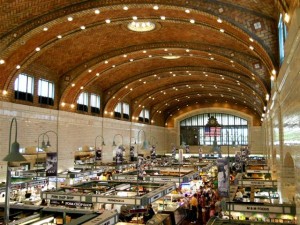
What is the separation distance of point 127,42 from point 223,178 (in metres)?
11.4

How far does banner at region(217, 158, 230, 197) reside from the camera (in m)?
12.0

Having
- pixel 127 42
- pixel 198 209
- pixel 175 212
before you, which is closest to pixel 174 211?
pixel 175 212

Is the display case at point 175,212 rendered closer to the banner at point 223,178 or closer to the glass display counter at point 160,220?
the glass display counter at point 160,220

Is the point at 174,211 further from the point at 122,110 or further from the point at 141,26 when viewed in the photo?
the point at 122,110

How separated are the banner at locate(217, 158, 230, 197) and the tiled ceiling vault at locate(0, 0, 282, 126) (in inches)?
172

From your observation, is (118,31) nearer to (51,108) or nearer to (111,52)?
(111,52)

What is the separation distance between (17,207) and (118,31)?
1135cm

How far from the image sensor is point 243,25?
45.2 feet

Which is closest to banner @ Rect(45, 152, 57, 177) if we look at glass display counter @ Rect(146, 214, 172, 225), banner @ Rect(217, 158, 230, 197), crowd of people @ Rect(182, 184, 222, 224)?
glass display counter @ Rect(146, 214, 172, 225)

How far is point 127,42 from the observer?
20.6 m

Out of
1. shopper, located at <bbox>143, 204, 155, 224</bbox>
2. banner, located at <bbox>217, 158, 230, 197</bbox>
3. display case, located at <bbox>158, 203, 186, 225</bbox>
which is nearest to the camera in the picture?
banner, located at <bbox>217, 158, 230, 197</bbox>

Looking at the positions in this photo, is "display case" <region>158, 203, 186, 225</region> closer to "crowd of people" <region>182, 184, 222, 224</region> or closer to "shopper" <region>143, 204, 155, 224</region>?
"crowd of people" <region>182, 184, 222, 224</region>

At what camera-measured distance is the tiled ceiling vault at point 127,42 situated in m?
13.8

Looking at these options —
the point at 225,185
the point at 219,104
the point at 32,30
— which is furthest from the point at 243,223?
the point at 219,104
